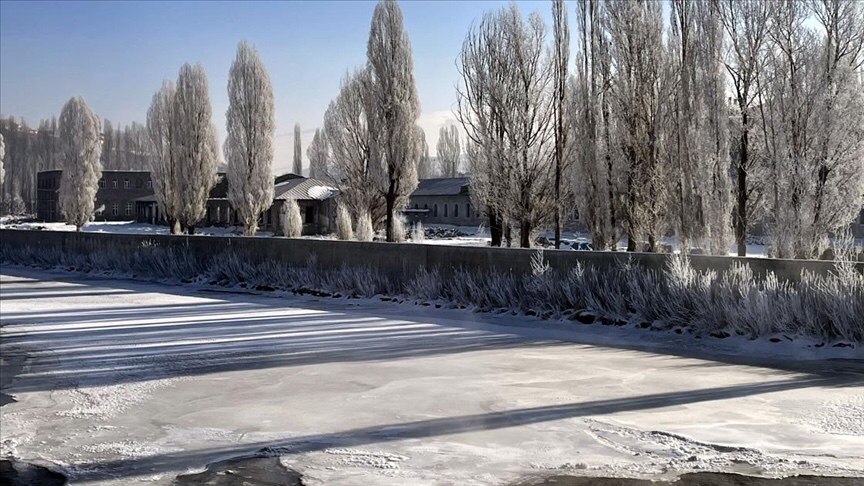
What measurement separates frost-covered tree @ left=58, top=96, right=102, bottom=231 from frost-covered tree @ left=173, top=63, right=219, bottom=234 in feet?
40.8

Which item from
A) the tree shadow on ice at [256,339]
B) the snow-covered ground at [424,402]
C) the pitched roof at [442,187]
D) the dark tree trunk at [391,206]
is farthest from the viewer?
the pitched roof at [442,187]

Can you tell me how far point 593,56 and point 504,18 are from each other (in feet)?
8.62

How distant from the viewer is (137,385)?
27.4 ft

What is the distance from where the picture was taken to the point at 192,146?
39.8 metres

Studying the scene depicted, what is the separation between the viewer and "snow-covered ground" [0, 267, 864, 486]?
5738mm

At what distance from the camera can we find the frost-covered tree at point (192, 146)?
39500 mm

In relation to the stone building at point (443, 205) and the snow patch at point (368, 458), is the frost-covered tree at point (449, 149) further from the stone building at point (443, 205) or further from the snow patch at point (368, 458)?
the snow patch at point (368, 458)

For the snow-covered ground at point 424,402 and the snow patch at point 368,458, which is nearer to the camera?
the snow patch at point 368,458

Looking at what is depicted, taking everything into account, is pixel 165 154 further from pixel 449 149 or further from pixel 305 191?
pixel 449 149

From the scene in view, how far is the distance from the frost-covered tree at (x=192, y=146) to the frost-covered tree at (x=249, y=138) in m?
1.51

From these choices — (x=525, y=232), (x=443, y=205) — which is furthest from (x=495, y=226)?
(x=443, y=205)

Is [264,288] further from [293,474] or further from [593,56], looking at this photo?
[293,474]

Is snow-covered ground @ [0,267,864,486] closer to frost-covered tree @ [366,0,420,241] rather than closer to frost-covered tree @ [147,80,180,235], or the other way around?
frost-covered tree @ [366,0,420,241]

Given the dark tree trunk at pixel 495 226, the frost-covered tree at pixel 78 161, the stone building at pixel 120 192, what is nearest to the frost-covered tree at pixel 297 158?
the stone building at pixel 120 192
